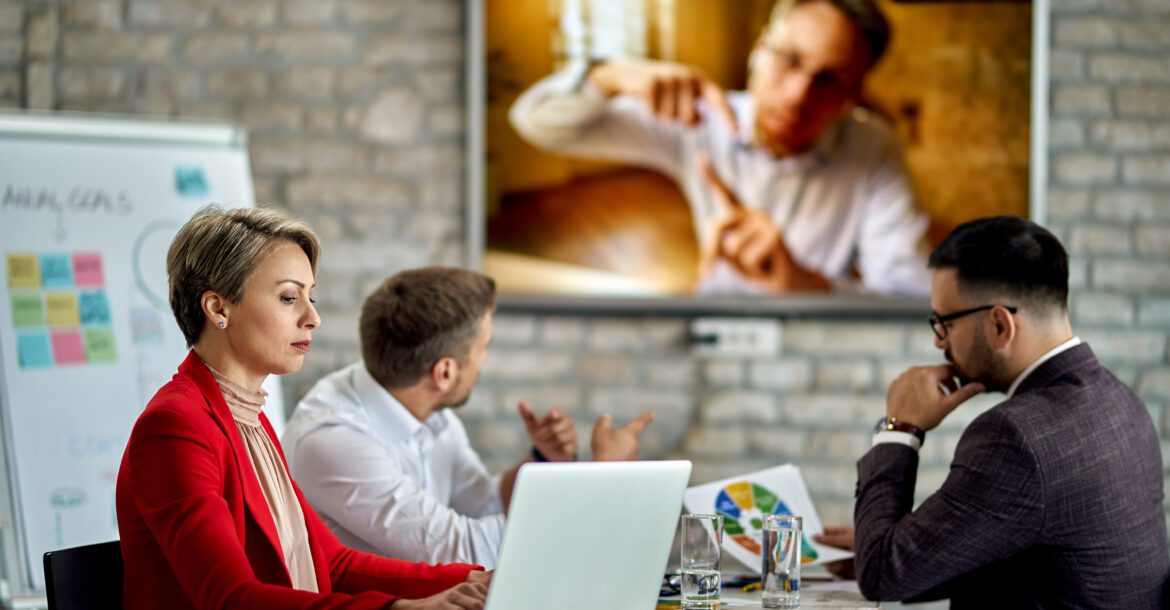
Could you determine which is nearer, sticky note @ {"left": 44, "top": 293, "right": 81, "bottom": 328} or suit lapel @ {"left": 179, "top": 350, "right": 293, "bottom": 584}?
suit lapel @ {"left": 179, "top": 350, "right": 293, "bottom": 584}

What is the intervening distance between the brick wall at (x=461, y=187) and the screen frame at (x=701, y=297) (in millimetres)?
58

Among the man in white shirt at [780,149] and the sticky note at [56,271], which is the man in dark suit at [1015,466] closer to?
the man in white shirt at [780,149]

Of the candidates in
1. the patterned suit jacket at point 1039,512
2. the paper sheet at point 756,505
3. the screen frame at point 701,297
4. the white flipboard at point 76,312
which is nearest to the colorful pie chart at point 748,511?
the paper sheet at point 756,505

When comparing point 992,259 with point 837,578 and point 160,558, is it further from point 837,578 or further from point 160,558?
point 160,558

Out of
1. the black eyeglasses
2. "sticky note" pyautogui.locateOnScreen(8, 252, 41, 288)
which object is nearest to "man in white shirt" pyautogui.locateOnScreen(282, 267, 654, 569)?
the black eyeglasses

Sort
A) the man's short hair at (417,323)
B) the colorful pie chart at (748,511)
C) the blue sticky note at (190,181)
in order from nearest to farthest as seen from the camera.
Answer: the colorful pie chart at (748,511) → the man's short hair at (417,323) → the blue sticky note at (190,181)

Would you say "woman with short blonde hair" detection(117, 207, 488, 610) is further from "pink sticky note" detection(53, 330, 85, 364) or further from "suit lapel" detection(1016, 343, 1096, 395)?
"pink sticky note" detection(53, 330, 85, 364)

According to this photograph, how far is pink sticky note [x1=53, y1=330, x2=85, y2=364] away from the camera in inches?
119

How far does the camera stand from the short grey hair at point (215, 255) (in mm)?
1579

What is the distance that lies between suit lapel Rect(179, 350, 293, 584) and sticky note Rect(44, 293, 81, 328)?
1675 mm

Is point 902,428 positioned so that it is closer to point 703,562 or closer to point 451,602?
point 703,562

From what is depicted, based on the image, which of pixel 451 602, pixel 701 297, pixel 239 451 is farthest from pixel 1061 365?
pixel 701 297

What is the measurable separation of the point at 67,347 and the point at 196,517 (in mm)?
1867

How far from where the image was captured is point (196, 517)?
1389 millimetres
